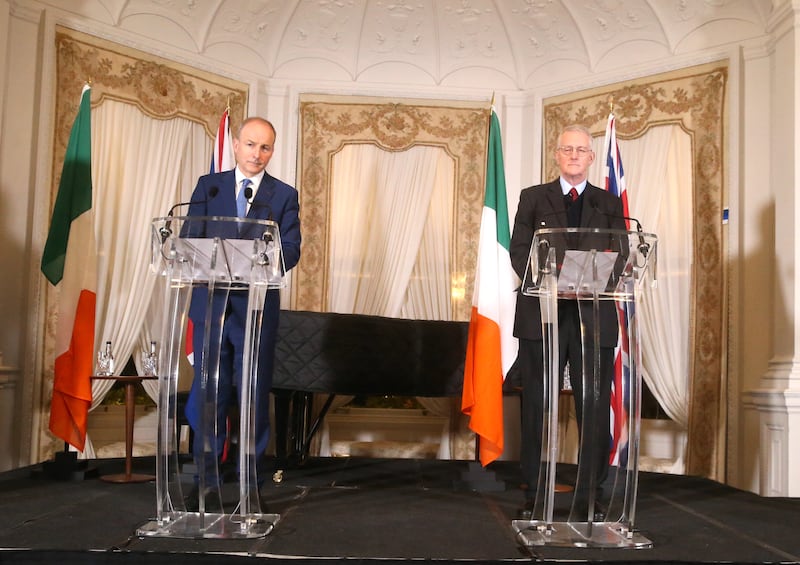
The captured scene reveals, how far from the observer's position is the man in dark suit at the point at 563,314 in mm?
3312

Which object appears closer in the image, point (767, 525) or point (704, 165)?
point (767, 525)

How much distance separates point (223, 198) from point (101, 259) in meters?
2.66

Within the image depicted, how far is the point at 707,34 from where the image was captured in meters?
6.01

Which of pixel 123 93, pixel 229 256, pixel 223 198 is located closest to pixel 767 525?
pixel 229 256

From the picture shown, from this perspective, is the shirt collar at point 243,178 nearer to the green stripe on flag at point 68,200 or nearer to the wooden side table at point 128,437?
the wooden side table at point 128,437

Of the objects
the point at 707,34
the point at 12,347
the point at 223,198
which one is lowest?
the point at 12,347

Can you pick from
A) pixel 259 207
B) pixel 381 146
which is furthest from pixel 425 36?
pixel 259 207

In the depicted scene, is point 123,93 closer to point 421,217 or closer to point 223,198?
point 421,217

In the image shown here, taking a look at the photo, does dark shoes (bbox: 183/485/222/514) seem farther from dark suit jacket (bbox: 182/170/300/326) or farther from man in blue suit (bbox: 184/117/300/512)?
dark suit jacket (bbox: 182/170/300/326)

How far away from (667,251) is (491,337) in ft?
7.88

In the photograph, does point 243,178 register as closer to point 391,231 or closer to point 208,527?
point 208,527

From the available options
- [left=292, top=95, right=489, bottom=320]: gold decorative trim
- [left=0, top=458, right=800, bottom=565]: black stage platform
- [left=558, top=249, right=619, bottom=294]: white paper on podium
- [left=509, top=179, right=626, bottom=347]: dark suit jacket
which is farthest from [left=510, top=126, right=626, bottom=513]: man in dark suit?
[left=292, top=95, right=489, bottom=320]: gold decorative trim

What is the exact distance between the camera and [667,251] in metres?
6.02

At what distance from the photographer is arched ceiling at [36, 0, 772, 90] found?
632 centimetres
